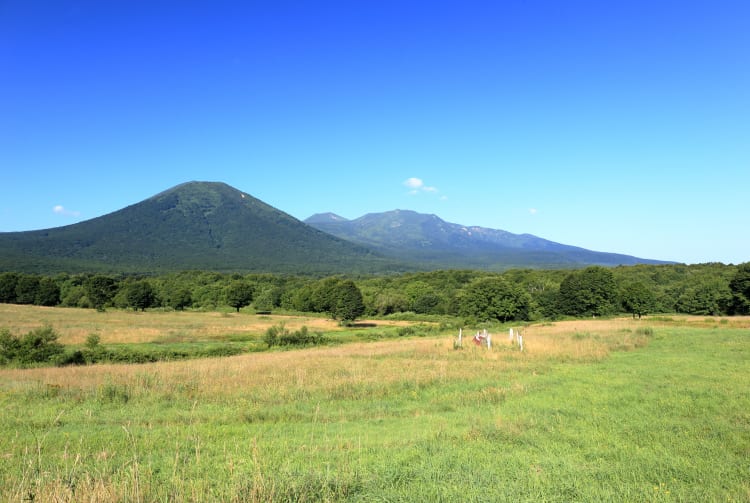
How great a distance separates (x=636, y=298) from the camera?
70.8m

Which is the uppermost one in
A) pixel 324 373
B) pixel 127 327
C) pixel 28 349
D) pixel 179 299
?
pixel 324 373

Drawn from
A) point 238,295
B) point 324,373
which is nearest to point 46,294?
point 238,295

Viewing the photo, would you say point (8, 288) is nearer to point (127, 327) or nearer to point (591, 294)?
point (127, 327)

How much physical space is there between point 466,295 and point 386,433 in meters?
58.2

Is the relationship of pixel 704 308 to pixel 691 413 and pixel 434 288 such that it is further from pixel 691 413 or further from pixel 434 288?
pixel 691 413

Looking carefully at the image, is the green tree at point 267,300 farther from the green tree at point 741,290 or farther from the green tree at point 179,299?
the green tree at point 741,290

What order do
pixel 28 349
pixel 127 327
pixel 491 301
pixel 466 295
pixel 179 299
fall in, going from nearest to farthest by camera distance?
1. pixel 28 349
2. pixel 127 327
3. pixel 491 301
4. pixel 466 295
5. pixel 179 299

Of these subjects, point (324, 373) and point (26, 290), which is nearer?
point (324, 373)

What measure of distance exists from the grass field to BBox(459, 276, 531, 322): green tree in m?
42.3

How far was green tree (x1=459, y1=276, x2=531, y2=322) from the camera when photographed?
2462 inches

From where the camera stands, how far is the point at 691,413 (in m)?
11.0

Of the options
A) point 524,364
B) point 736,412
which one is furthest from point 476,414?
point 524,364

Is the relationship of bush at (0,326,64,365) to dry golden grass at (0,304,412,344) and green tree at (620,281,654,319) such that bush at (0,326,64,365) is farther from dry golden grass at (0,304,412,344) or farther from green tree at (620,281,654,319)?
green tree at (620,281,654,319)

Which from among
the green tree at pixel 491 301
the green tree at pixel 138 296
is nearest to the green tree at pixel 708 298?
the green tree at pixel 491 301
